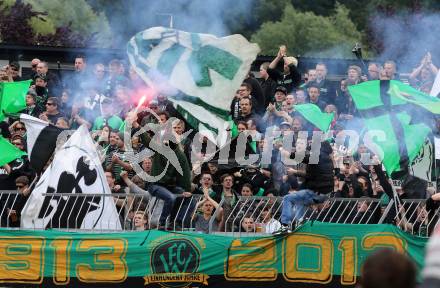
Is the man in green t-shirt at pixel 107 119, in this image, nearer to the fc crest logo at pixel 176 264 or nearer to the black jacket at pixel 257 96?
the black jacket at pixel 257 96

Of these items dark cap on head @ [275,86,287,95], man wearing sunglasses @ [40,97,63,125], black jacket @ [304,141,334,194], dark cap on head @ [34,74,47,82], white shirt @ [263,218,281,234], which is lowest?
dark cap on head @ [34,74,47,82]

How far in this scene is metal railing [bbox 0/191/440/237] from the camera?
44.1ft

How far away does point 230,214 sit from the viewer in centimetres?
1352

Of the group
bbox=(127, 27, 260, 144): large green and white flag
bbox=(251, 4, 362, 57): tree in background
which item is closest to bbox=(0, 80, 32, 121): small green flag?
bbox=(127, 27, 260, 144): large green and white flag

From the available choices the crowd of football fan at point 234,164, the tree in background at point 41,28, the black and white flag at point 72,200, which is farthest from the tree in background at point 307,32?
the black and white flag at point 72,200

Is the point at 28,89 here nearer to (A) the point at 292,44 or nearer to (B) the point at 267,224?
(B) the point at 267,224

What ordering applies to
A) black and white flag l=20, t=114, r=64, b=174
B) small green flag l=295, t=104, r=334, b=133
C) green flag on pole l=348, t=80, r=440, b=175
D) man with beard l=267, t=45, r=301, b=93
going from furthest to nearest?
man with beard l=267, t=45, r=301, b=93, small green flag l=295, t=104, r=334, b=133, black and white flag l=20, t=114, r=64, b=174, green flag on pole l=348, t=80, r=440, b=175

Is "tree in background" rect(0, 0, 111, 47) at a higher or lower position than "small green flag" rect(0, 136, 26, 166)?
lower

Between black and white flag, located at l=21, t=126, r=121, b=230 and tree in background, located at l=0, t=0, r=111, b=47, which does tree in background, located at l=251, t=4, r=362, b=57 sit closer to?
tree in background, located at l=0, t=0, r=111, b=47

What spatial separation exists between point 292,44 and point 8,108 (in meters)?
40.4

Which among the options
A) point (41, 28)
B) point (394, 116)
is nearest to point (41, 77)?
point (394, 116)

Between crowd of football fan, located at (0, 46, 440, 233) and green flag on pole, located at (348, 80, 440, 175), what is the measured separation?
0.35 m

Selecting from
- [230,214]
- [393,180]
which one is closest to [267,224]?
[230,214]

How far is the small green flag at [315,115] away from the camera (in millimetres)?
15276
